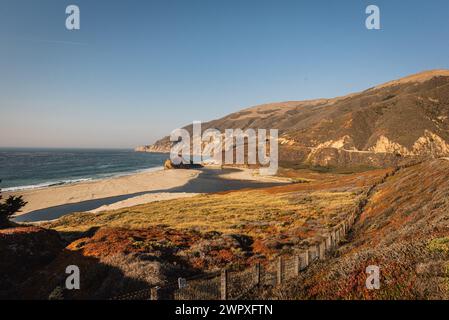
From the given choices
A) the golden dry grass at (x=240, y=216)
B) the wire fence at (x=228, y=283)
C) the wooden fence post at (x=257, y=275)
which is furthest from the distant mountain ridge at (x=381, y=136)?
the wooden fence post at (x=257, y=275)

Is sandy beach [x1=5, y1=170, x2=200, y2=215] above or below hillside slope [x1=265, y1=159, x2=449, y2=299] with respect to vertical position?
below

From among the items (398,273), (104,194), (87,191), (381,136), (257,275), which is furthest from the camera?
(381,136)

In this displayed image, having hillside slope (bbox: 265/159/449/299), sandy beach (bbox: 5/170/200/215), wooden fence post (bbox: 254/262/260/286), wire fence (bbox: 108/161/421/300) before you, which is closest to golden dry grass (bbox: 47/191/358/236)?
wire fence (bbox: 108/161/421/300)

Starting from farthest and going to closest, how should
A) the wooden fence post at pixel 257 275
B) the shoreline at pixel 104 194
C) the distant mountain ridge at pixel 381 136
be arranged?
the distant mountain ridge at pixel 381 136 < the shoreline at pixel 104 194 < the wooden fence post at pixel 257 275

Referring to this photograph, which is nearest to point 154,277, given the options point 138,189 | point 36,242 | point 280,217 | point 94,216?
point 36,242

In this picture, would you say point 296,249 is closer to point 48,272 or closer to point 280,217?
point 280,217

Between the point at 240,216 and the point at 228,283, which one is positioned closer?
the point at 228,283

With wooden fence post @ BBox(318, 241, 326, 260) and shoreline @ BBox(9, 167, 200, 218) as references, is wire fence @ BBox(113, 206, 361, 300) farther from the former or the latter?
shoreline @ BBox(9, 167, 200, 218)

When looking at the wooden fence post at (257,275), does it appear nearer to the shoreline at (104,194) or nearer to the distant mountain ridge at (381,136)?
the shoreline at (104,194)

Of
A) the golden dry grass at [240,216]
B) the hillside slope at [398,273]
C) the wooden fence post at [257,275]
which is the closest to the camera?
the hillside slope at [398,273]

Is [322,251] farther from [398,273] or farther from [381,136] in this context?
[381,136]

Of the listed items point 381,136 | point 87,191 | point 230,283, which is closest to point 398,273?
point 230,283
